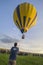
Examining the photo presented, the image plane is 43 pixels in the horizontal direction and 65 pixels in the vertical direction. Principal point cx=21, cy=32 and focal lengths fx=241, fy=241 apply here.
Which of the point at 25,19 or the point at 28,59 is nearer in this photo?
the point at 25,19

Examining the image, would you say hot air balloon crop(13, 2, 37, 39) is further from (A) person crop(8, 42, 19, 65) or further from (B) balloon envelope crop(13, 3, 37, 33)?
(A) person crop(8, 42, 19, 65)

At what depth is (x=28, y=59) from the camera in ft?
126

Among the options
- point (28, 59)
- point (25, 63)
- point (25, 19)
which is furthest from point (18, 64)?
point (25, 19)

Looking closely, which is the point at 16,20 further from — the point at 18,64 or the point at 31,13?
the point at 18,64

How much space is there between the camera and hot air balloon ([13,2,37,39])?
28.0m

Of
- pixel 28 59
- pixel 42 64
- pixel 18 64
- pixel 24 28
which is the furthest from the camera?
pixel 28 59

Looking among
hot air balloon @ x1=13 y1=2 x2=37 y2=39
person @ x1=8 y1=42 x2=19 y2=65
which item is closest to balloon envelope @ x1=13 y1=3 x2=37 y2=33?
hot air balloon @ x1=13 y1=2 x2=37 y2=39

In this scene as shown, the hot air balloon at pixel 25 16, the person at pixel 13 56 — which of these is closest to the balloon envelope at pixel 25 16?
the hot air balloon at pixel 25 16

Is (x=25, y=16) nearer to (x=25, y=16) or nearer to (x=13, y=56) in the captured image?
(x=25, y=16)

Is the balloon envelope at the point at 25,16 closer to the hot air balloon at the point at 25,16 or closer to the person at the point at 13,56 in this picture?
the hot air balloon at the point at 25,16

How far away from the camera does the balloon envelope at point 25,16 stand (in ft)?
92.0

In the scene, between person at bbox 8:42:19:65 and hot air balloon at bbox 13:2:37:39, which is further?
→ hot air balloon at bbox 13:2:37:39

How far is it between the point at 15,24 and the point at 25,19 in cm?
141

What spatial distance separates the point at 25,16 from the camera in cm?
2834
